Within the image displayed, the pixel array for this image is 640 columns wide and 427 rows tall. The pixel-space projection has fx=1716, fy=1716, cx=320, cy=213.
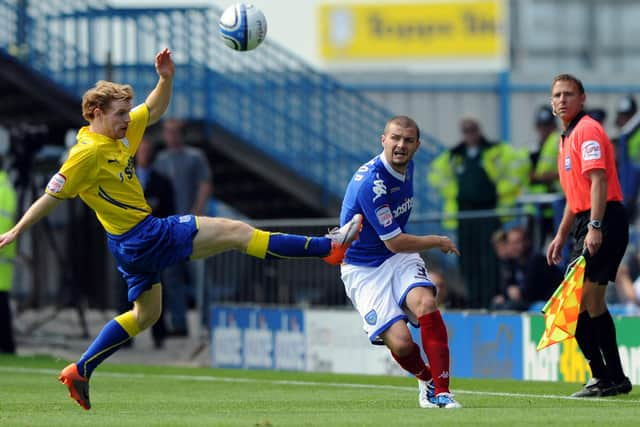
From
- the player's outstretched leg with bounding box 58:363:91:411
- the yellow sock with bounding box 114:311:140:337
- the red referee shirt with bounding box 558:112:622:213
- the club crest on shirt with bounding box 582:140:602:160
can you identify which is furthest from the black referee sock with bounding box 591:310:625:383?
the player's outstretched leg with bounding box 58:363:91:411

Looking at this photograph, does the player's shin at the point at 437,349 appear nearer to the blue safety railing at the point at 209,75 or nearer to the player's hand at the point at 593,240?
the player's hand at the point at 593,240

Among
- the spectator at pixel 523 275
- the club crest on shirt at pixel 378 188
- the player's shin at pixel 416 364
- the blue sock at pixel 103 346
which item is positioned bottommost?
the player's shin at pixel 416 364

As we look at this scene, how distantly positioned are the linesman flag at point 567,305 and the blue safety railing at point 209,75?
32.9 ft

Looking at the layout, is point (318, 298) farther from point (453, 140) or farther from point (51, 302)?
point (453, 140)

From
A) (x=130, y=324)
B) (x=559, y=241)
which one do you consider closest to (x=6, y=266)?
(x=130, y=324)

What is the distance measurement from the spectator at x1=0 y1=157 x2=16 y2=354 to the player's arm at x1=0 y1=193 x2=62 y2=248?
7192 millimetres

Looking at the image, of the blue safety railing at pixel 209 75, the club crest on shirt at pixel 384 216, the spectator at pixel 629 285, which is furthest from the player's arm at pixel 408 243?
the blue safety railing at pixel 209 75

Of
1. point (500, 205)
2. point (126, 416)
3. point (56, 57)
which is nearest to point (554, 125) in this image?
point (500, 205)

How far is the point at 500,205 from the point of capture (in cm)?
1928

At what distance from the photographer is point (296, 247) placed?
1120 cm

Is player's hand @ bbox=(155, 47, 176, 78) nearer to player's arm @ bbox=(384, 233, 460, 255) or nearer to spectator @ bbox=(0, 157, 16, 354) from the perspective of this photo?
player's arm @ bbox=(384, 233, 460, 255)

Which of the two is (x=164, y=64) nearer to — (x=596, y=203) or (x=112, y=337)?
(x=112, y=337)

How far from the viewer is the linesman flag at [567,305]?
11.7 meters

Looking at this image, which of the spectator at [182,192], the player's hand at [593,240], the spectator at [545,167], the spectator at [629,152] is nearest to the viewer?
the player's hand at [593,240]
